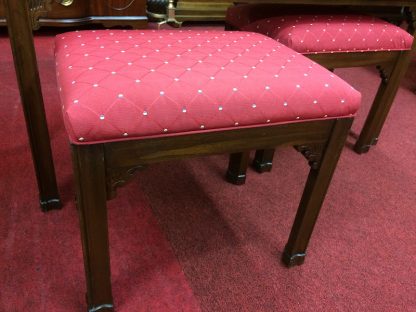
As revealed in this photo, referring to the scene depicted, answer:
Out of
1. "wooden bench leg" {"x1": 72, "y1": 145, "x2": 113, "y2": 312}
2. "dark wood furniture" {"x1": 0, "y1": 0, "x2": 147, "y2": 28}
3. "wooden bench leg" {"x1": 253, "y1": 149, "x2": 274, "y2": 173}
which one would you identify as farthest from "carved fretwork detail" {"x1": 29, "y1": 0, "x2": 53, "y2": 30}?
"dark wood furniture" {"x1": 0, "y1": 0, "x2": 147, "y2": 28}

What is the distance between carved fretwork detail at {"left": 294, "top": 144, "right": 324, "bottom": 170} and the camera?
0.77m

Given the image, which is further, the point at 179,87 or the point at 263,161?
the point at 263,161

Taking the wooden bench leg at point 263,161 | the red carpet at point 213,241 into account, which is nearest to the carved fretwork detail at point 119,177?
the red carpet at point 213,241

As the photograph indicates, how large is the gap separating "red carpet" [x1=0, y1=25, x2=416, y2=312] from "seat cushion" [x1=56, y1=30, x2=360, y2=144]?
444 mm

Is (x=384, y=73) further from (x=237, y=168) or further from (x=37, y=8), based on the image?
(x=37, y=8)

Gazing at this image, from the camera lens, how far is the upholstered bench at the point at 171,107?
57 cm

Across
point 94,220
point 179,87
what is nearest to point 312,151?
point 179,87

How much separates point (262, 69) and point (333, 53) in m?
0.56

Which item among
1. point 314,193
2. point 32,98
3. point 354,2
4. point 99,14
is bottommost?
point 99,14

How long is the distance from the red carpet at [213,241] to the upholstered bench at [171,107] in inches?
7.0

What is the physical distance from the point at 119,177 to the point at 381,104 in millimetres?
1197

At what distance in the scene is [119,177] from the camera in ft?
2.06

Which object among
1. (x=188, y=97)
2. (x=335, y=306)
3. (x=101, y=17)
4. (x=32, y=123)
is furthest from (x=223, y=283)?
(x=101, y=17)

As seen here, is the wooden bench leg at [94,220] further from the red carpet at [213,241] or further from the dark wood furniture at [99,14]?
the dark wood furniture at [99,14]
